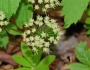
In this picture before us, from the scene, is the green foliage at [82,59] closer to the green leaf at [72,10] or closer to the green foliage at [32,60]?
the green foliage at [32,60]

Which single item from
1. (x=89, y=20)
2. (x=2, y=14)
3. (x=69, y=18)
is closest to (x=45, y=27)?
(x=69, y=18)

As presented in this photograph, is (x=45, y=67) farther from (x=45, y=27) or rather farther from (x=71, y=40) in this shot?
(x=71, y=40)

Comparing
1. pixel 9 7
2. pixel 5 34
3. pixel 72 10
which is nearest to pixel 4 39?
pixel 5 34

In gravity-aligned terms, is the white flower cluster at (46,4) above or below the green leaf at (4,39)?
above

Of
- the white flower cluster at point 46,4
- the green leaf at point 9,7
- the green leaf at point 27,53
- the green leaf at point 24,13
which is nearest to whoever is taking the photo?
the green leaf at point 9,7

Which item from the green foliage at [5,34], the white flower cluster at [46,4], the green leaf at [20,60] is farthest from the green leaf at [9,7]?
the green leaf at [20,60]

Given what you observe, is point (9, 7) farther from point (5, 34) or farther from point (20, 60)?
point (20, 60)
